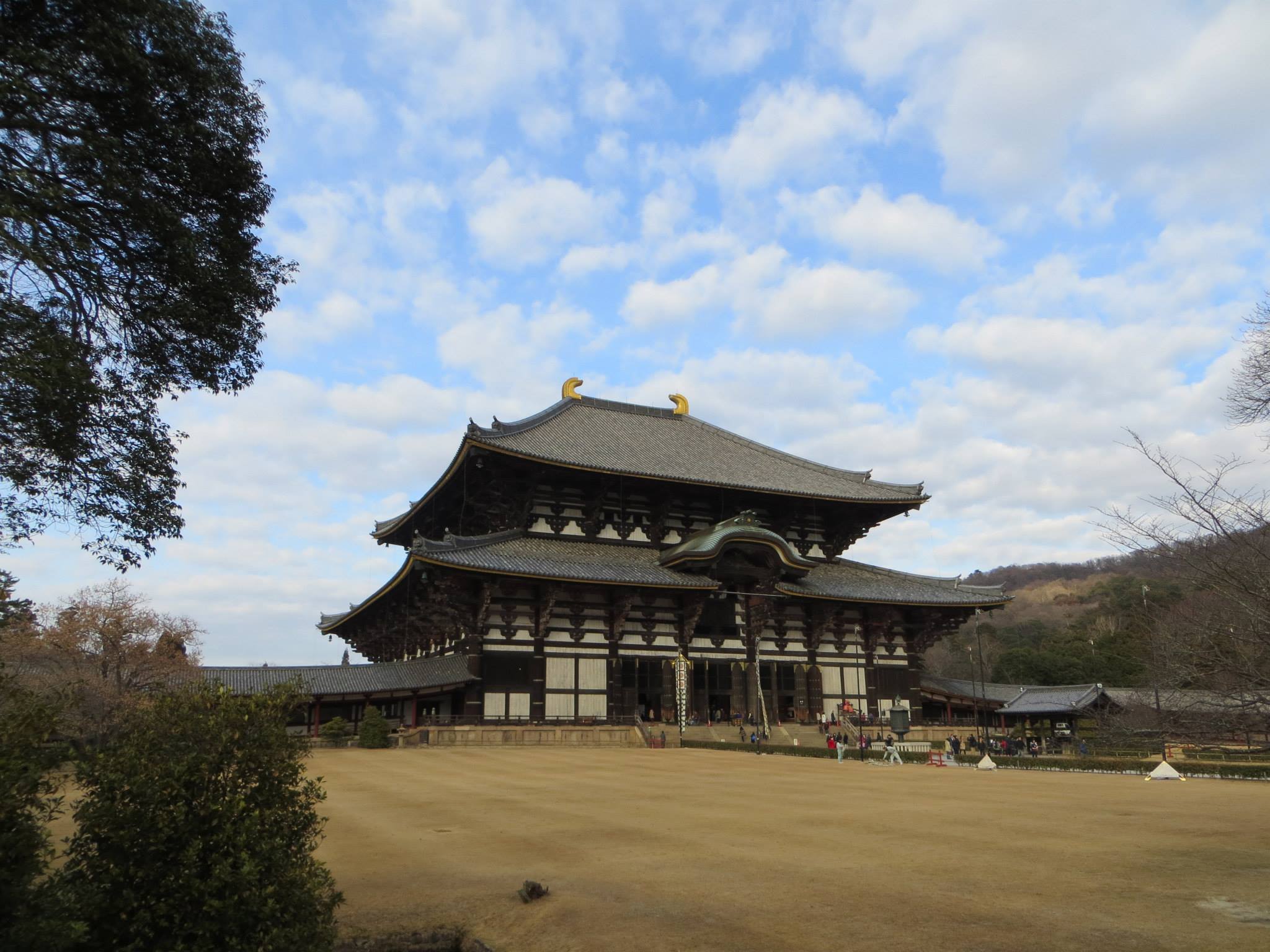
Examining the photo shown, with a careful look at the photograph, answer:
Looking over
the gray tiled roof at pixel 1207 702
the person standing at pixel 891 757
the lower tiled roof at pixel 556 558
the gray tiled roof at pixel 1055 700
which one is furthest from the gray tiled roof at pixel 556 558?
the gray tiled roof at pixel 1207 702

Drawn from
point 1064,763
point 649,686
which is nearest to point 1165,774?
point 1064,763

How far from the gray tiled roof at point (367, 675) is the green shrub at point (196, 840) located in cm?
2717

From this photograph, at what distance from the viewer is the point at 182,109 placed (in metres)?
10.6

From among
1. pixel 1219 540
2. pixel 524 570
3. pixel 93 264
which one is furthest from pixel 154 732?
pixel 524 570

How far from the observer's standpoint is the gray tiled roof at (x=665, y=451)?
127 ft

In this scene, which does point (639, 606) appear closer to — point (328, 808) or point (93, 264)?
point (328, 808)

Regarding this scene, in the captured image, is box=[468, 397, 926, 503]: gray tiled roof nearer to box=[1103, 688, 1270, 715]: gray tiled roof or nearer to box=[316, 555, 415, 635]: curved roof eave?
box=[316, 555, 415, 635]: curved roof eave

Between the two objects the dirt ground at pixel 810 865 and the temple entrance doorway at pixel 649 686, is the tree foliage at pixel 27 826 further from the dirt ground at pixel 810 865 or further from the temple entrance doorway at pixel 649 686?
the temple entrance doorway at pixel 649 686

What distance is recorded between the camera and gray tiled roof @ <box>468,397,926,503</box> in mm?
38656

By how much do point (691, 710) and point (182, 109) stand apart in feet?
105

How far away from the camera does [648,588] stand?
35812mm

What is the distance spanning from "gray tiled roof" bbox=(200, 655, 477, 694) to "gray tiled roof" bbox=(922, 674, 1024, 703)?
24.8 m

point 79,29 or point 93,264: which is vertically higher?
point 79,29

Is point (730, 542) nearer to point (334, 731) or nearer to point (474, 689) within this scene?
point (474, 689)
